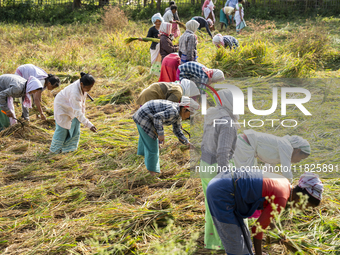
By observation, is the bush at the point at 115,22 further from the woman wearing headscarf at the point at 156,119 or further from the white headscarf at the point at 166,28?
the woman wearing headscarf at the point at 156,119

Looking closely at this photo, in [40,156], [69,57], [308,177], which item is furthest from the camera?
[69,57]

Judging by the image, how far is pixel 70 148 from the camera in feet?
14.4

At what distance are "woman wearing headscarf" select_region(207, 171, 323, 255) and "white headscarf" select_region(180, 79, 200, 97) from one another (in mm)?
2076

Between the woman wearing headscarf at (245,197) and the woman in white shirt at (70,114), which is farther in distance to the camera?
the woman in white shirt at (70,114)

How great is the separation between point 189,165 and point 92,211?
4.31 feet

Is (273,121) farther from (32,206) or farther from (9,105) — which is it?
(9,105)

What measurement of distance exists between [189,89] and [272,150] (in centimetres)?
166

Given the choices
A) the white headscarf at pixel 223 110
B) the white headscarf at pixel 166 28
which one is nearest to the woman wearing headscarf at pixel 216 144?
the white headscarf at pixel 223 110

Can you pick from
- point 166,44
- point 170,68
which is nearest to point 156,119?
point 170,68

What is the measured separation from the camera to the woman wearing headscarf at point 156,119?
3.20 m

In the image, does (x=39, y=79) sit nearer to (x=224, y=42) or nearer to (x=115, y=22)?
(x=224, y=42)

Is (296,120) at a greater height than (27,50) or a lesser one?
lesser

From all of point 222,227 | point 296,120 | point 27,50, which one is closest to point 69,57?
point 27,50

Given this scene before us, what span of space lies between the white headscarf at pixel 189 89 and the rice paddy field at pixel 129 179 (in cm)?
69
